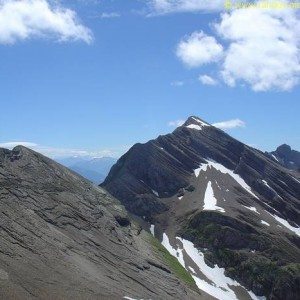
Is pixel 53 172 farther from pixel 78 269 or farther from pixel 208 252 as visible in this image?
pixel 208 252

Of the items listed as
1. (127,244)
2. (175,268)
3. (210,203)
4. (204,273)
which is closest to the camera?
(127,244)

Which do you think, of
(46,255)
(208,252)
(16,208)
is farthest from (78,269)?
(208,252)

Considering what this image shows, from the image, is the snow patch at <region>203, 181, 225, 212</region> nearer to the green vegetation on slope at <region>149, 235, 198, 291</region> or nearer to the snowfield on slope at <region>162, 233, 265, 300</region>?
the snowfield on slope at <region>162, 233, 265, 300</region>

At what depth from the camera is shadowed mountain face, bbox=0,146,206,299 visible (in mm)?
87750

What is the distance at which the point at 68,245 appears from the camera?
343 feet

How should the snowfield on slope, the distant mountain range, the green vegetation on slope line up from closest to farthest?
the distant mountain range < the green vegetation on slope < the snowfield on slope

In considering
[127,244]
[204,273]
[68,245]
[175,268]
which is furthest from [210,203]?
[68,245]

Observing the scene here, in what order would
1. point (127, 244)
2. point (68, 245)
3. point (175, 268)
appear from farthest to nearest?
point (175, 268)
point (127, 244)
point (68, 245)

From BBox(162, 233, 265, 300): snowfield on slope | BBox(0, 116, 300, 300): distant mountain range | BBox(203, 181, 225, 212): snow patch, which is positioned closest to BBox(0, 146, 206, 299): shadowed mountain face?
BBox(0, 116, 300, 300): distant mountain range

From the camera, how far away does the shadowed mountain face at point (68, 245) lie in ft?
288

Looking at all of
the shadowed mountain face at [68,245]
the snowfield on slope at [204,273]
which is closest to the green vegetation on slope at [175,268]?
the shadowed mountain face at [68,245]

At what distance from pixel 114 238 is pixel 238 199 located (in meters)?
89.8

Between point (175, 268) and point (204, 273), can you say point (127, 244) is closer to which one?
point (175, 268)

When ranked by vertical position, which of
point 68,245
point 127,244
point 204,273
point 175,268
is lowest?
point 68,245
